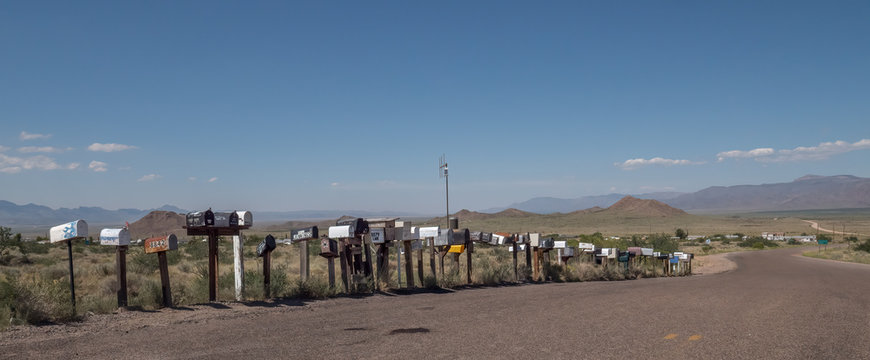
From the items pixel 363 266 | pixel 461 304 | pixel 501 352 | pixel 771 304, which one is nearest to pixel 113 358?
pixel 501 352

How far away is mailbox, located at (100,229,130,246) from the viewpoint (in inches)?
435

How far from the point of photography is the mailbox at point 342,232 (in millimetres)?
14820

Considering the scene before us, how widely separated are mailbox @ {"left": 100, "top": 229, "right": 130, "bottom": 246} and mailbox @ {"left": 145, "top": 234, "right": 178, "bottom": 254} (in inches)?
22.7

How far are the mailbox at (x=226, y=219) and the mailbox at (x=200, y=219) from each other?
13 cm

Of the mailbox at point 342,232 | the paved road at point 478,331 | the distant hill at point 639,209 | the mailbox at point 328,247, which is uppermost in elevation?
the mailbox at point 342,232

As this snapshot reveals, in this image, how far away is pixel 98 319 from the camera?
10117mm

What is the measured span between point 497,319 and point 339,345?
3338 millimetres

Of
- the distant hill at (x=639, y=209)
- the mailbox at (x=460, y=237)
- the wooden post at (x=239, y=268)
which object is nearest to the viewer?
the wooden post at (x=239, y=268)

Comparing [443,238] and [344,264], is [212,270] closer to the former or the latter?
[344,264]

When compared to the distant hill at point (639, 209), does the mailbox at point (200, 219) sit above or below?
above

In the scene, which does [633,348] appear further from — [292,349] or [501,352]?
[292,349]

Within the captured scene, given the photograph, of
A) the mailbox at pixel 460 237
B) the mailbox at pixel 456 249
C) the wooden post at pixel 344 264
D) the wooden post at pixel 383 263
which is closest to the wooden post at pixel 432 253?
the mailbox at pixel 460 237

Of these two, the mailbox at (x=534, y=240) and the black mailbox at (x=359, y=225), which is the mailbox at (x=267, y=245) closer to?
the black mailbox at (x=359, y=225)

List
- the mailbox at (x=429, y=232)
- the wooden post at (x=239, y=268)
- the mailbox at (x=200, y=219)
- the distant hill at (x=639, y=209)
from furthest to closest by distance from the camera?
the distant hill at (x=639, y=209)
the mailbox at (x=429, y=232)
the wooden post at (x=239, y=268)
the mailbox at (x=200, y=219)
